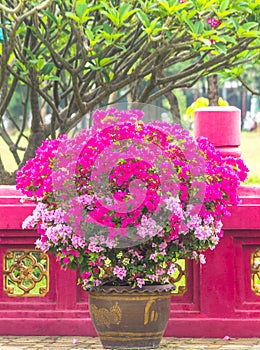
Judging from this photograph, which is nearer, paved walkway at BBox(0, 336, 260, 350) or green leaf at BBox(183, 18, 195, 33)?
paved walkway at BBox(0, 336, 260, 350)

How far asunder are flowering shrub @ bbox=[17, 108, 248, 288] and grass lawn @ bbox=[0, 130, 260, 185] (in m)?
16.5

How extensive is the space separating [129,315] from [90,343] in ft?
2.17

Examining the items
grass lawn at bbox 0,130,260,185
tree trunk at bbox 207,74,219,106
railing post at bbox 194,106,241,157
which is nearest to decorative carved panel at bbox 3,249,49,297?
railing post at bbox 194,106,241,157

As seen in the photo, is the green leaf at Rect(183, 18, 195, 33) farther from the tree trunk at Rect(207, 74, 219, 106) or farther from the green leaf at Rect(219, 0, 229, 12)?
the tree trunk at Rect(207, 74, 219, 106)

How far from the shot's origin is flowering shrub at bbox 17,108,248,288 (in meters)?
6.27

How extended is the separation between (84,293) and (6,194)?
1.05 metres

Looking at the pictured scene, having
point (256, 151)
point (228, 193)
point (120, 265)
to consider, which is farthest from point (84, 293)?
point (256, 151)

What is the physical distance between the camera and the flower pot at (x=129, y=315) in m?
6.50

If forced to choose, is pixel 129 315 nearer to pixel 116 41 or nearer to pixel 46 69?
pixel 116 41

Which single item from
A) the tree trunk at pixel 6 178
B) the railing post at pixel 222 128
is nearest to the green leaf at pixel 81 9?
the railing post at pixel 222 128

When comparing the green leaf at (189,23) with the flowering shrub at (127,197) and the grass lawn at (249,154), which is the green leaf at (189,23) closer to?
the flowering shrub at (127,197)

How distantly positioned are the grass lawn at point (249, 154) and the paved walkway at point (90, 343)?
15993 millimetres

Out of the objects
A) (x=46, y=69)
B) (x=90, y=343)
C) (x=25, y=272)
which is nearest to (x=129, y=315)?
(x=90, y=343)

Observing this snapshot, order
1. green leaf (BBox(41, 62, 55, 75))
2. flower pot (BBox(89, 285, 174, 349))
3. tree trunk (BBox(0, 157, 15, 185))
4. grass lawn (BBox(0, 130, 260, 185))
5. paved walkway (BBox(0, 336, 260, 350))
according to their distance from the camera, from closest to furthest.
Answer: flower pot (BBox(89, 285, 174, 349)) → paved walkway (BBox(0, 336, 260, 350)) → green leaf (BBox(41, 62, 55, 75)) → tree trunk (BBox(0, 157, 15, 185)) → grass lawn (BBox(0, 130, 260, 185))
